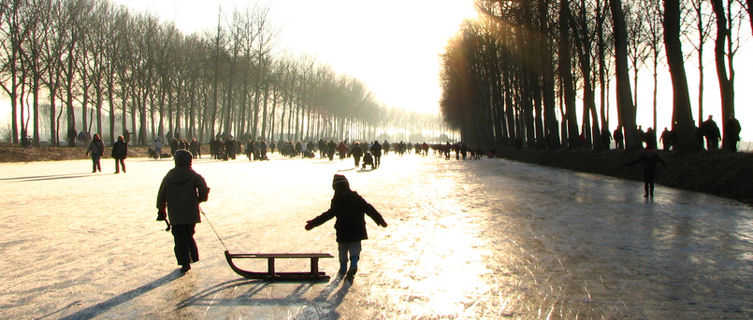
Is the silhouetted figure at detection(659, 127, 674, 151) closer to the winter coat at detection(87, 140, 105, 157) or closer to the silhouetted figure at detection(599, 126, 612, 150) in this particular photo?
the silhouetted figure at detection(599, 126, 612, 150)

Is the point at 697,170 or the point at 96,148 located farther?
the point at 96,148

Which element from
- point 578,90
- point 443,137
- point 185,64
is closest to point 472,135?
point 578,90

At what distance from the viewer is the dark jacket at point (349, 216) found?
557 centimetres

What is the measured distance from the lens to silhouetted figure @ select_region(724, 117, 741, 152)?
18.2 metres

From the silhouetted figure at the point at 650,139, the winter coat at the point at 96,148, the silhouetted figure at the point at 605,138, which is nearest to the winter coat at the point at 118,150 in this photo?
the winter coat at the point at 96,148

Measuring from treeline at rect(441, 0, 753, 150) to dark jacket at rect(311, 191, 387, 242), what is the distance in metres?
15.0

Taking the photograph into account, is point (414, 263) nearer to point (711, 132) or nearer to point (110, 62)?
point (711, 132)

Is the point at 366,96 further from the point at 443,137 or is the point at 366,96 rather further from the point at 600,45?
the point at 600,45

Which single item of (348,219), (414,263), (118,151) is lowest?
(414,263)

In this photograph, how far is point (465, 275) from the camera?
5.74m

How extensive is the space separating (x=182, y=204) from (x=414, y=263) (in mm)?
2423

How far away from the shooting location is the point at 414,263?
6.27 metres

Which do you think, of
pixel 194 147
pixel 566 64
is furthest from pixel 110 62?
pixel 566 64

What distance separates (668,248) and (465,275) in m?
2.90
